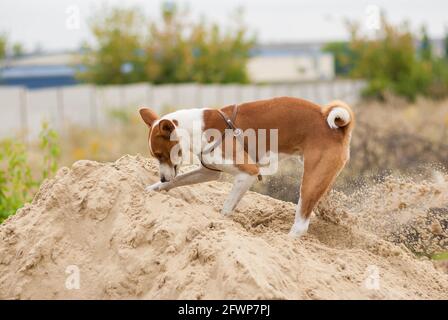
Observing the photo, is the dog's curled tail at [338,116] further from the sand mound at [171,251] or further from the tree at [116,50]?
the tree at [116,50]

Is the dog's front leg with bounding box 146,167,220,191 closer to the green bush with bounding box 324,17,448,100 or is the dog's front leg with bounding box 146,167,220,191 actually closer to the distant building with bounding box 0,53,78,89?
the green bush with bounding box 324,17,448,100

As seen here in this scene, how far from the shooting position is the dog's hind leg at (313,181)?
6.06 metres

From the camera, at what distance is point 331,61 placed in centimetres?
6969

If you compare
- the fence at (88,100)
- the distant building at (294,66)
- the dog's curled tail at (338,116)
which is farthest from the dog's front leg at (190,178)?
the distant building at (294,66)

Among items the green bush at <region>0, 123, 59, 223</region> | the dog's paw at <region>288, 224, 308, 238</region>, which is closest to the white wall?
the green bush at <region>0, 123, 59, 223</region>

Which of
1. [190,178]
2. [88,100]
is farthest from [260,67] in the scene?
[190,178]

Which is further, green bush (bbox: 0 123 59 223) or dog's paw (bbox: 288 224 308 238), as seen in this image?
green bush (bbox: 0 123 59 223)

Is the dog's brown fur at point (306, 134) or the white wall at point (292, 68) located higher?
the dog's brown fur at point (306, 134)

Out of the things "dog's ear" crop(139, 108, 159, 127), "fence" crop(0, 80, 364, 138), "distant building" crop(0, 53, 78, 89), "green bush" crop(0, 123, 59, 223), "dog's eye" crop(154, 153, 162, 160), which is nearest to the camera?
"dog's eye" crop(154, 153, 162, 160)

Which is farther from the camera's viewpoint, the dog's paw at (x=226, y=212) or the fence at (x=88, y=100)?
the fence at (x=88, y=100)

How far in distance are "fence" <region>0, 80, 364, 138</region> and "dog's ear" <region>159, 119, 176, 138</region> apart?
11701 mm

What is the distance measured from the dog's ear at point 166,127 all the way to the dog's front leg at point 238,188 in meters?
0.60

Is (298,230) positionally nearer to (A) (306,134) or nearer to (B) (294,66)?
(A) (306,134)

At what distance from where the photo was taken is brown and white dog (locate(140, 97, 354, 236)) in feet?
19.9
